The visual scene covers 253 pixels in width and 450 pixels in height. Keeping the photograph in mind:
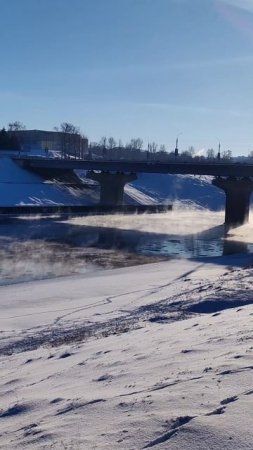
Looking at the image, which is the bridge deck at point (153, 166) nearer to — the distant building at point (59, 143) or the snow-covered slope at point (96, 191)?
the snow-covered slope at point (96, 191)

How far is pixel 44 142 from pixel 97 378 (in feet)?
611

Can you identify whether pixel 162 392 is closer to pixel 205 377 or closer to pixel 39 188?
pixel 205 377

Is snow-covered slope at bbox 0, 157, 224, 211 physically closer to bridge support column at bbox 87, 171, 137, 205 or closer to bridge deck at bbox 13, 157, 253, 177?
bridge support column at bbox 87, 171, 137, 205

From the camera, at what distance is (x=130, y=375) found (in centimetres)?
873

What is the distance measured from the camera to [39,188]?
8694 centimetres

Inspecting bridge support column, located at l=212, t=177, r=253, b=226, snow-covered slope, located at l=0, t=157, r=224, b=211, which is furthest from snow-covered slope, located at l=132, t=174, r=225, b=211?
bridge support column, located at l=212, t=177, r=253, b=226

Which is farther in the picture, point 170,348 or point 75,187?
point 75,187

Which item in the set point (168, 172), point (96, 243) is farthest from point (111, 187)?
point (96, 243)

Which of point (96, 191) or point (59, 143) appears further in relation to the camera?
point (59, 143)

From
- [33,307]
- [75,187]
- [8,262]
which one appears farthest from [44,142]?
[33,307]

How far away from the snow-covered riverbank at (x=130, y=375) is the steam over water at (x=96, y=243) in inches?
524

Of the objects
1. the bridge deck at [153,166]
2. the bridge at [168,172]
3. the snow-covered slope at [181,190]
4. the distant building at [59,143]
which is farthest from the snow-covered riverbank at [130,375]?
the distant building at [59,143]

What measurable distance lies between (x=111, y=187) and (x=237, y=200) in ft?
75.0

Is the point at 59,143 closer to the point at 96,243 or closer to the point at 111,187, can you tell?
the point at 111,187
